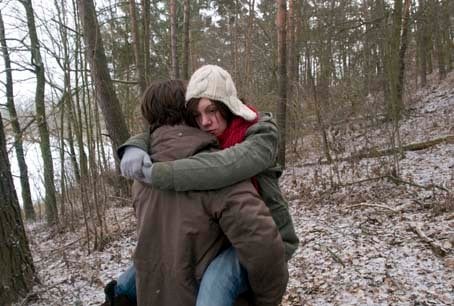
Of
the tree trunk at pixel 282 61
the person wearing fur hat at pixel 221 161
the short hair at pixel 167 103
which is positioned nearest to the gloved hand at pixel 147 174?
the person wearing fur hat at pixel 221 161

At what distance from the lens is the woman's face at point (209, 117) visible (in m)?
1.65

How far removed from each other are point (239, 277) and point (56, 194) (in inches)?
233

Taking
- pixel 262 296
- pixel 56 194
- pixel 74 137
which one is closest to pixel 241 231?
pixel 262 296

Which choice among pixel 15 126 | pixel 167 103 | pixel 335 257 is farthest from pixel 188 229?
pixel 15 126

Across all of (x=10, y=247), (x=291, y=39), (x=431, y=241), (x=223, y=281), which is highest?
(x=291, y=39)

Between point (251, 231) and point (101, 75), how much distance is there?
570 centimetres

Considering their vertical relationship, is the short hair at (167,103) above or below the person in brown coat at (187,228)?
above

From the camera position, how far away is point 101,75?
256 inches

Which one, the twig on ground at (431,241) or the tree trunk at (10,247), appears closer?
the tree trunk at (10,247)

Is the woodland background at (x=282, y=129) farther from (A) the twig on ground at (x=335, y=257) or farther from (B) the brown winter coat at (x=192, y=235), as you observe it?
(B) the brown winter coat at (x=192, y=235)

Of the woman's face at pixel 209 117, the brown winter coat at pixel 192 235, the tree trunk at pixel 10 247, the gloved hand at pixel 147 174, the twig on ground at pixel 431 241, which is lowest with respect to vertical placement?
the twig on ground at pixel 431 241

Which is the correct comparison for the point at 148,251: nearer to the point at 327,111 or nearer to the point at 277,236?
the point at 277,236

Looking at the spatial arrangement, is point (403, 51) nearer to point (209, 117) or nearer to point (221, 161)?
point (209, 117)

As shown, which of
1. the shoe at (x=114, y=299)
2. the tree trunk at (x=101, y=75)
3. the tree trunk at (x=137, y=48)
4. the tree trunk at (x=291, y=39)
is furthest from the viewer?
the tree trunk at (x=291, y=39)
